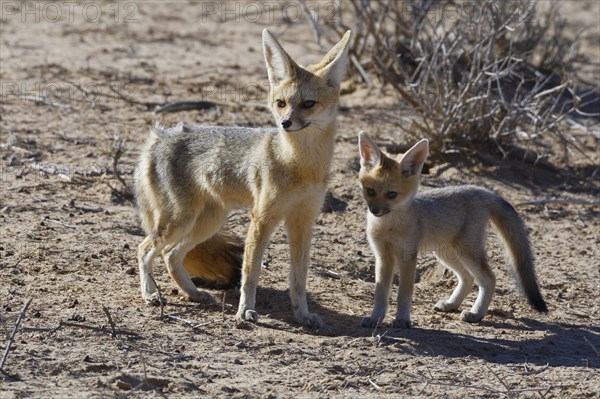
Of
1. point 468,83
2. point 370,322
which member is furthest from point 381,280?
point 468,83

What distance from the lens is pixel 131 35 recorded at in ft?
42.5

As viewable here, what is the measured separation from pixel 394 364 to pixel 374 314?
0.65 m

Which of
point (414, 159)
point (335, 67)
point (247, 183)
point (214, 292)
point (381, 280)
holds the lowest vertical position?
point (214, 292)

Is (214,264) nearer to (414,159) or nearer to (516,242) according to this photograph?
(414,159)

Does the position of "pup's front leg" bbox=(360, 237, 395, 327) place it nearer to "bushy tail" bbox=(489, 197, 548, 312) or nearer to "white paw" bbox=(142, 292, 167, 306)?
"bushy tail" bbox=(489, 197, 548, 312)

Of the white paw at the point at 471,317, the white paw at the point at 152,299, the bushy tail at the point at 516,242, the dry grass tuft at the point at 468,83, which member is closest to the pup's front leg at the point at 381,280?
the white paw at the point at 471,317

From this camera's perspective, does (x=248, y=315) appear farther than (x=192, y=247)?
No

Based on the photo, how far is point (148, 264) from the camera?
21.4ft

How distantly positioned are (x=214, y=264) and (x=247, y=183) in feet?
2.82

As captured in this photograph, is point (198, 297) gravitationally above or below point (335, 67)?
below

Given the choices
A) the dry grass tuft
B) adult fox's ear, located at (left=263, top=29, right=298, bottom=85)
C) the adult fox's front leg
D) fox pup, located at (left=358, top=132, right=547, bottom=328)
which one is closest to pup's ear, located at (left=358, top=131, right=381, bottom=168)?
fox pup, located at (left=358, top=132, right=547, bottom=328)

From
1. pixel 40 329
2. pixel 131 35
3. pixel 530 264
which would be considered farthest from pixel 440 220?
pixel 131 35

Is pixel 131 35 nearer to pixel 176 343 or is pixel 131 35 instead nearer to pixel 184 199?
pixel 184 199

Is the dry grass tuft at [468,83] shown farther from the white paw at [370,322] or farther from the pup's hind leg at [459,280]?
the white paw at [370,322]
